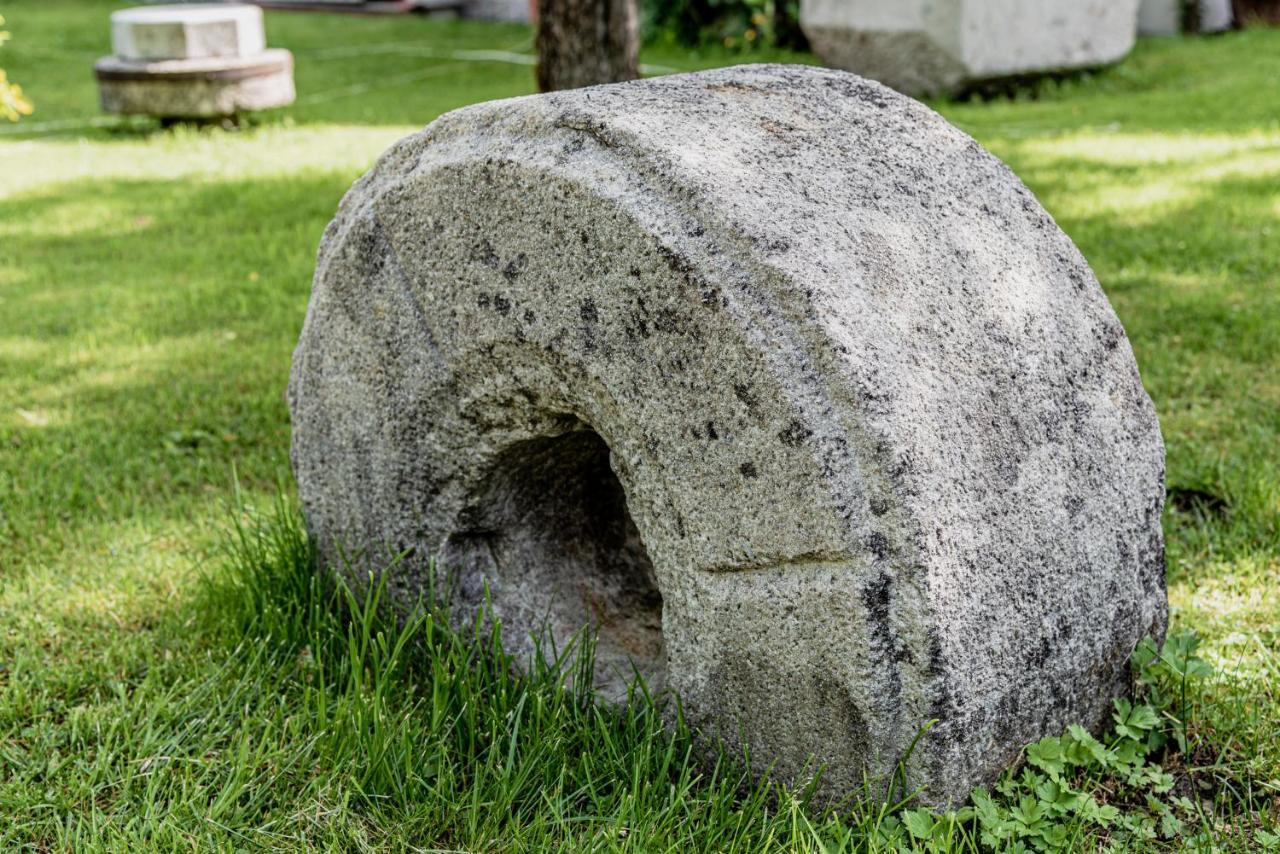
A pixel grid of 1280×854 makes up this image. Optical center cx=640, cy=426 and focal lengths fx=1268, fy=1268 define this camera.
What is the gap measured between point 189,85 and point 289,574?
Result: 6218 millimetres

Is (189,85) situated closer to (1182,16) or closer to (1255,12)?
(1182,16)

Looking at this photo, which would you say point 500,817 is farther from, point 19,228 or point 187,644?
point 19,228

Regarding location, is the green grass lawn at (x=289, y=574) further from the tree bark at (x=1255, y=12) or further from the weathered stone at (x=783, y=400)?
the tree bark at (x=1255, y=12)

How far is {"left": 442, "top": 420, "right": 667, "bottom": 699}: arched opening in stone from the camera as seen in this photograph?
7.37 ft

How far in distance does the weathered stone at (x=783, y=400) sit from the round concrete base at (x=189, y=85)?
613 cm

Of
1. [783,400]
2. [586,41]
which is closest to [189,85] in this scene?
[586,41]

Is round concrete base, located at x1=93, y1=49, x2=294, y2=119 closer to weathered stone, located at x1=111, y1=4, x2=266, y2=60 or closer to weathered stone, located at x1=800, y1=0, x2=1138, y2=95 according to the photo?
weathered stone, located at x1=111, y1=4, x2=266, y2=60

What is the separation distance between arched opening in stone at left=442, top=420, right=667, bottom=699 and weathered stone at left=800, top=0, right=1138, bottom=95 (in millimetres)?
6247

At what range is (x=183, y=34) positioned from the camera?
783 centimetres

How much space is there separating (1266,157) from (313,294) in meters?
5.13

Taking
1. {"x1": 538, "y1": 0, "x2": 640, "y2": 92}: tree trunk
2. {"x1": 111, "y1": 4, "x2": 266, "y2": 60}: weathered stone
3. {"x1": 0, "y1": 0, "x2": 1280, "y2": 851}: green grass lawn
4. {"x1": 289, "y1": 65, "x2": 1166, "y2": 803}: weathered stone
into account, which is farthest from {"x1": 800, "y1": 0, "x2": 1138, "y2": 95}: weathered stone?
{"x1": 289, "y1": 65, "x2": 1166, "y2": 803}: weathered stone

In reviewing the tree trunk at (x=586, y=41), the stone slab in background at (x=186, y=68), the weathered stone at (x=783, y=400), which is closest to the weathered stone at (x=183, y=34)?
the stone slab in background at (x=186, y=68)

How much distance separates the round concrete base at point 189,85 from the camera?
779 cm

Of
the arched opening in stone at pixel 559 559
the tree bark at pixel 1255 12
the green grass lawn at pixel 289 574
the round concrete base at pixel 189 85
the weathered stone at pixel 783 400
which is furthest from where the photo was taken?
the tree bark at pixel 1255 12
